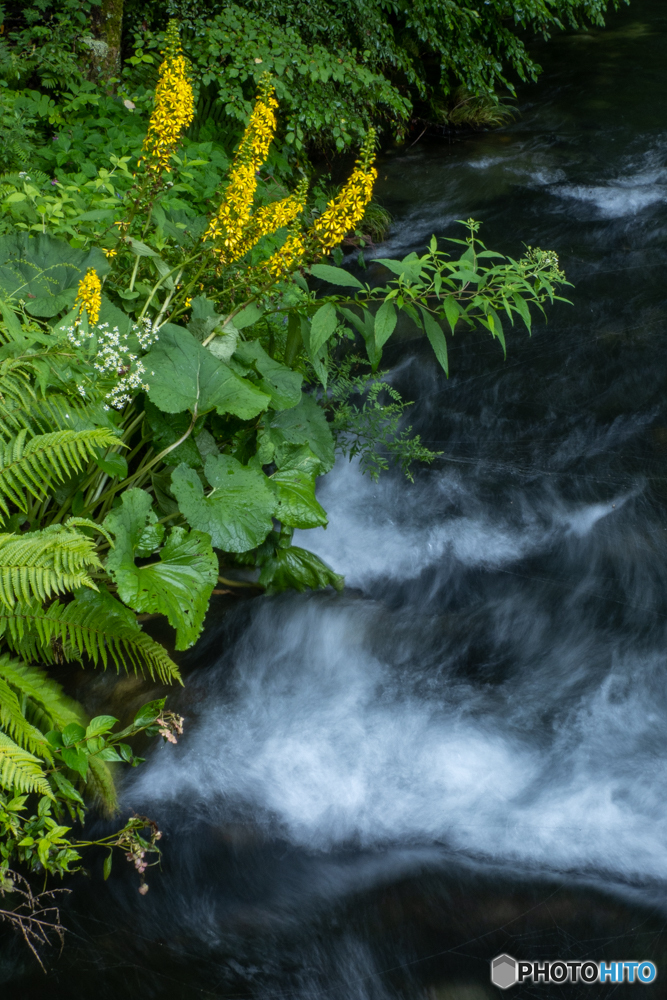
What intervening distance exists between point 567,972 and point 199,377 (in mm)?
2621

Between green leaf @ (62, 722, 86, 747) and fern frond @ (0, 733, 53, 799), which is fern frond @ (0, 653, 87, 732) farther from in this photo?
fern frond @ (0, 733, 53, 799)

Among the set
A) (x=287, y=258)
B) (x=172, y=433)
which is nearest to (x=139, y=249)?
(x=287, y=258)

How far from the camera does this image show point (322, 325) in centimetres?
307

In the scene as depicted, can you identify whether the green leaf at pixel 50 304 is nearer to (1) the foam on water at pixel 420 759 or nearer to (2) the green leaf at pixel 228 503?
(2) the green leaf at pixel 228 503

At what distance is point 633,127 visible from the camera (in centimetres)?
731

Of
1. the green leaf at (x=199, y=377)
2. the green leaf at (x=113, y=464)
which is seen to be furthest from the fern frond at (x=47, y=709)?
the green leaf at (x=199, y=377)

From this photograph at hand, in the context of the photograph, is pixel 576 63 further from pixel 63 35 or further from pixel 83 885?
pixel 83 885

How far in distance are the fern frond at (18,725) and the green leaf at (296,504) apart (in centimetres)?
127

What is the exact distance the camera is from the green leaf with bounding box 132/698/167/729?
8.66 ft

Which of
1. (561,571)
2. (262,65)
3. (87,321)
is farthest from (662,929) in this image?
(262,65)

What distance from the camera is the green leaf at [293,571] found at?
354 centimetres

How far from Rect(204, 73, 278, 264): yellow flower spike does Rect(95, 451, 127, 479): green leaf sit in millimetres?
1018

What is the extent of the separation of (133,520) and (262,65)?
13.7ft

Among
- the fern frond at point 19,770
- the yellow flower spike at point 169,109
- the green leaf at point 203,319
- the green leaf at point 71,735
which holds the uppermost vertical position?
the yellow flower spike at point 169,109
